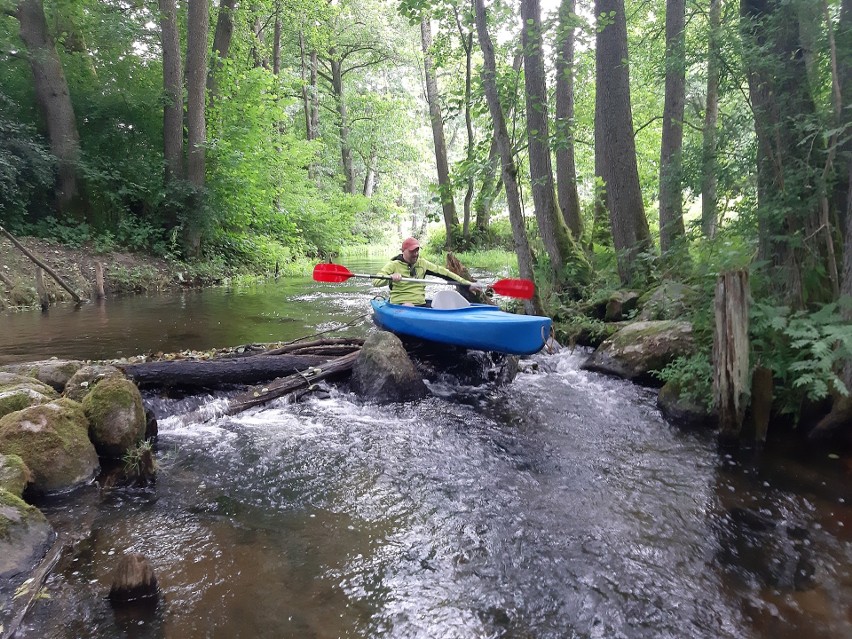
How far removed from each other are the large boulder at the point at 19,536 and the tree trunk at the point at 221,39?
46.9 ft

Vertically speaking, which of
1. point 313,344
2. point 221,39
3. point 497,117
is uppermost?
point 221,39

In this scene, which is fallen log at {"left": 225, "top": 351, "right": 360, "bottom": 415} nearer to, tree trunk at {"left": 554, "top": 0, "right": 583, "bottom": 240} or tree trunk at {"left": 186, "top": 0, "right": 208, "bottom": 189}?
tree trunk at {"left": 554, "top": 0, "right": 583, "bottom": 240}

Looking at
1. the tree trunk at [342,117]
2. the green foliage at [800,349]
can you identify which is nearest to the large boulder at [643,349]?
the green foliage at [800,349]

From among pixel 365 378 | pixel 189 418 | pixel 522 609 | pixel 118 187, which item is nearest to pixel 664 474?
pixel 522 609

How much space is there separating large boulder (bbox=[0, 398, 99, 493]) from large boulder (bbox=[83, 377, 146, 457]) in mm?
140

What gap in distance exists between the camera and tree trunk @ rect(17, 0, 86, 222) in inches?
464

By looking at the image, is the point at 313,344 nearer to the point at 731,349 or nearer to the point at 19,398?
the point at 19,398

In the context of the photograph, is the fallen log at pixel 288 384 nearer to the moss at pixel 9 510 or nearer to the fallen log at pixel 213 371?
the fallen log at pixel 213 371

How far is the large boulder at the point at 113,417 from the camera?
399 centimetres

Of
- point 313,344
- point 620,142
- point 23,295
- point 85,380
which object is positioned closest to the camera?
point 85,380

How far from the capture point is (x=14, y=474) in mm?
3195

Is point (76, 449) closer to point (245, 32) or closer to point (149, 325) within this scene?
point (149, 325)

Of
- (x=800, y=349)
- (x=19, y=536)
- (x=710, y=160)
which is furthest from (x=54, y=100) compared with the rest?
(x=800, y=349)

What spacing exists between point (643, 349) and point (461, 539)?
3.78 metres
